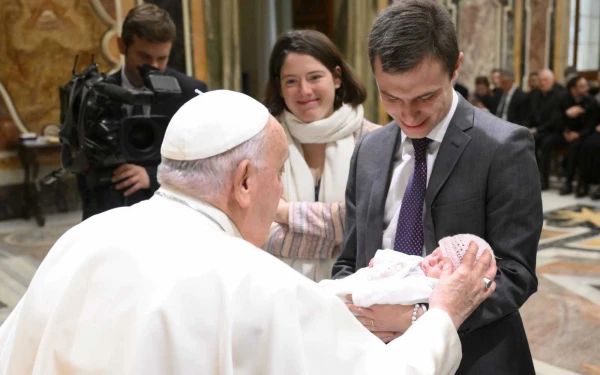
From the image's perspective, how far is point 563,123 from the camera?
9852 millimetres

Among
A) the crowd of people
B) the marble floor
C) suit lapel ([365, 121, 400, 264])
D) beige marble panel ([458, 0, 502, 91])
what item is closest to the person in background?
the crowd of people

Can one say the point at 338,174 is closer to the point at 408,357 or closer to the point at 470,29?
the point at 408,357

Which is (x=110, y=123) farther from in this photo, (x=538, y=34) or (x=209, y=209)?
(x=538, y=34)

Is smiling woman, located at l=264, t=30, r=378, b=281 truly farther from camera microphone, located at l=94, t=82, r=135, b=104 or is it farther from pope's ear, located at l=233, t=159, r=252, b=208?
pope's ear, located at l=233, t=159, r=252, b=208

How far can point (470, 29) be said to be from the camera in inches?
511

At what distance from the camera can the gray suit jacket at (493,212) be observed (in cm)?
176

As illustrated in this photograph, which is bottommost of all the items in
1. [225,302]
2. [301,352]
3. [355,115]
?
[301,352]

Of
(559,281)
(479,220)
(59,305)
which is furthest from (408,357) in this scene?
(559,281)

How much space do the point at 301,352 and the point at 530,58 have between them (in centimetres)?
1485

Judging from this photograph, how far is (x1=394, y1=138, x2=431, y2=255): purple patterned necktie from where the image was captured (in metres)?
1.90

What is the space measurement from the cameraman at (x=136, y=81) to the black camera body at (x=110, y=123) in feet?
0.22

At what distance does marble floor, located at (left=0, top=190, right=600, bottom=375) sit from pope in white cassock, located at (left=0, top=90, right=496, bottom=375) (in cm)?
266

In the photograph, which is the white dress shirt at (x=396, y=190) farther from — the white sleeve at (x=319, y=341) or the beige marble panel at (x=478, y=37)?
the beige marble panel at (x=478, y=37)

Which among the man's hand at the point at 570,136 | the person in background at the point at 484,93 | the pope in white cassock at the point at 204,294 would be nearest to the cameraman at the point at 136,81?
the pope in white cassock at the point at 204,294
